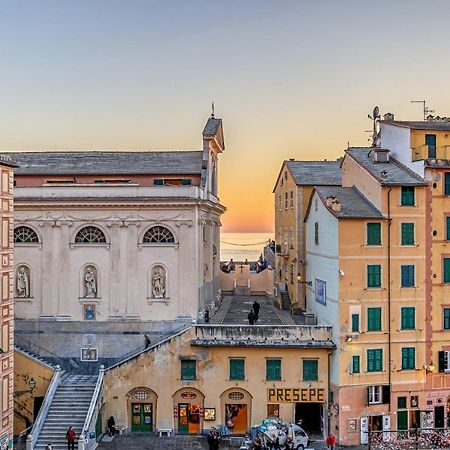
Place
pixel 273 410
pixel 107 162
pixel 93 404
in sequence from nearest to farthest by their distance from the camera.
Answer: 1. pixel 93 404
2. pixel 273 410
3. pixel 107 162

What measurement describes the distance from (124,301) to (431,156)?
2364 centimetres

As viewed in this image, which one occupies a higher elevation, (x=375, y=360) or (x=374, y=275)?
(x=374, y=275)

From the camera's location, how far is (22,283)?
153 feet

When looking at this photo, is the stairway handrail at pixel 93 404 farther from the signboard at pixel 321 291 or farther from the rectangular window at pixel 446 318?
the rectangular window at pixel 446 318

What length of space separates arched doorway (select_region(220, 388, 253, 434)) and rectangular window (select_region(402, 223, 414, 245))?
1461 cm

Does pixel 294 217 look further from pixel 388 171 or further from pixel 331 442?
pixel 331 442

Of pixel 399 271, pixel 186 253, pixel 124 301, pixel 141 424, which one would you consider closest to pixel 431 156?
pixel 399 271

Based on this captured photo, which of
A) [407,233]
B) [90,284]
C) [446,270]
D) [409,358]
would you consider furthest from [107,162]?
[409,358]

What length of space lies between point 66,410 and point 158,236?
13.5 metres

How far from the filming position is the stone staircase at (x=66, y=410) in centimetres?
3844

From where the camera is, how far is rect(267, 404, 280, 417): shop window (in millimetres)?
42375

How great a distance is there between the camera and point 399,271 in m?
41.2

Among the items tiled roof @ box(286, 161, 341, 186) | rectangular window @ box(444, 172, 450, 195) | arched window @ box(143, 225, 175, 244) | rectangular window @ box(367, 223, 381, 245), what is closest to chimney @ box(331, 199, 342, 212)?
rectangular window @ box(367, 223, 381, 245)

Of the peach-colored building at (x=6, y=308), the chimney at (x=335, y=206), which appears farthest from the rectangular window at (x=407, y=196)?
the peach-colored building at (x=6, y=308)
